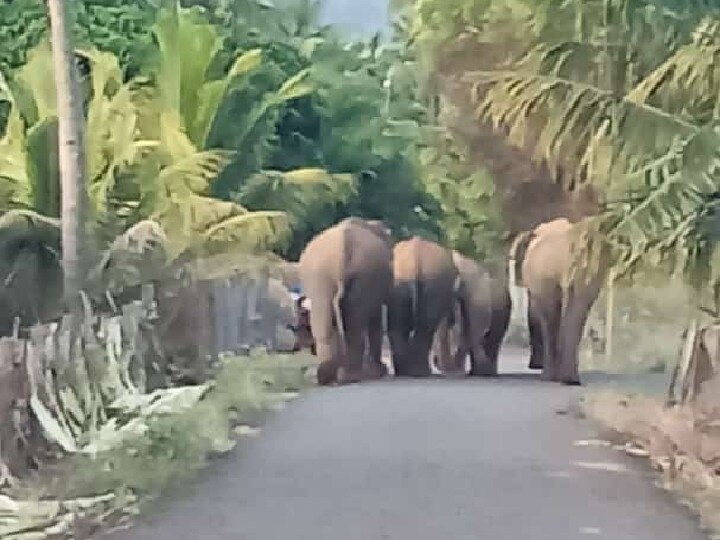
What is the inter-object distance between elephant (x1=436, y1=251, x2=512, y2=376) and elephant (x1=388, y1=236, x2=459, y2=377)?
0.53 m

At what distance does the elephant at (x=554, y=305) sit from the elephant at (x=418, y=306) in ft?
4.08

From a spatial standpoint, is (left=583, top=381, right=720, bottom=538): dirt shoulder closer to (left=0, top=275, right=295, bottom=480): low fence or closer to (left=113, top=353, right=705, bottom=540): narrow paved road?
(left=113, top=353, right=705, bottom=540): narrow paved road

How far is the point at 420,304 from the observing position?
25203 mm

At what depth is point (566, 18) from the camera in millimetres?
16781

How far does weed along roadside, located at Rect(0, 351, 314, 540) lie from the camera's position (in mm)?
9602

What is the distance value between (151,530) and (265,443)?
13.9ft

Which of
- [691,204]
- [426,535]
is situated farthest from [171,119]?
[426,535]

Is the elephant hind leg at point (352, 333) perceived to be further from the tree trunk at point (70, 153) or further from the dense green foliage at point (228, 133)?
the tree trunk at point (70, 153)

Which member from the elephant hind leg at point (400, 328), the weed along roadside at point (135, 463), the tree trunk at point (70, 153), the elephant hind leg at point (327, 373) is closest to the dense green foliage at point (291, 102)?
the elephant hind leg at point (400, 328)

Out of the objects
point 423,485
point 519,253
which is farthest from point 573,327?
point 423,485

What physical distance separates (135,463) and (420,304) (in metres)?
13.8

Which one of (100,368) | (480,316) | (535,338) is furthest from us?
(480,316)

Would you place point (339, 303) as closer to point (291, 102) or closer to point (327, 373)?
point (327, 373)

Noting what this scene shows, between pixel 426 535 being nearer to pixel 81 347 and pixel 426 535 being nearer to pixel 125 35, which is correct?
pixel 81 347
